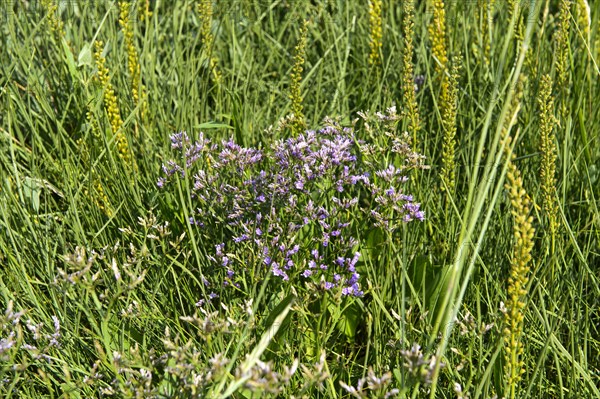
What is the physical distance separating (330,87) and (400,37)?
425 mm

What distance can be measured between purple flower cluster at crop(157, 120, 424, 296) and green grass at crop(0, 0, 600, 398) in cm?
3

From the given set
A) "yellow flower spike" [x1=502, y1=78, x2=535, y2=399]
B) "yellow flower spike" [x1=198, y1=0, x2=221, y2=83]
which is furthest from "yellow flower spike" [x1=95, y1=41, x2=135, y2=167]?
"yellow flower spike" [x1=502, y1=78, x2=535, y2=399]

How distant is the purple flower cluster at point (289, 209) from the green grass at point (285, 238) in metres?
0.03

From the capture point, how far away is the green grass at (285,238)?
1.89 metres

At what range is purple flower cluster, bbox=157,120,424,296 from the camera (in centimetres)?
225

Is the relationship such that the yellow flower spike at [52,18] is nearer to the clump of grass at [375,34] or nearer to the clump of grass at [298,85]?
the clump of grass at [298,85]

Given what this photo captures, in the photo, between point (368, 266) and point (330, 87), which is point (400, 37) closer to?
point (330, 87)

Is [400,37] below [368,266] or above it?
above

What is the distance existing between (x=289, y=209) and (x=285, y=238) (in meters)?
0.08

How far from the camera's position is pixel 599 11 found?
3.54 m

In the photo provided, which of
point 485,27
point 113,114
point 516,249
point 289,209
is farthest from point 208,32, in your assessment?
point 516,249

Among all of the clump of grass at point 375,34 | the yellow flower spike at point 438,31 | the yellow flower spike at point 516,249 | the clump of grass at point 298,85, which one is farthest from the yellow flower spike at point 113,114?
the yellow flower spike at point 516,249

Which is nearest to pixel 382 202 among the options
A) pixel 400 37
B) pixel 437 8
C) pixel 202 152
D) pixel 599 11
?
pixel 202 152

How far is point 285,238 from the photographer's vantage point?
2.28 meters
